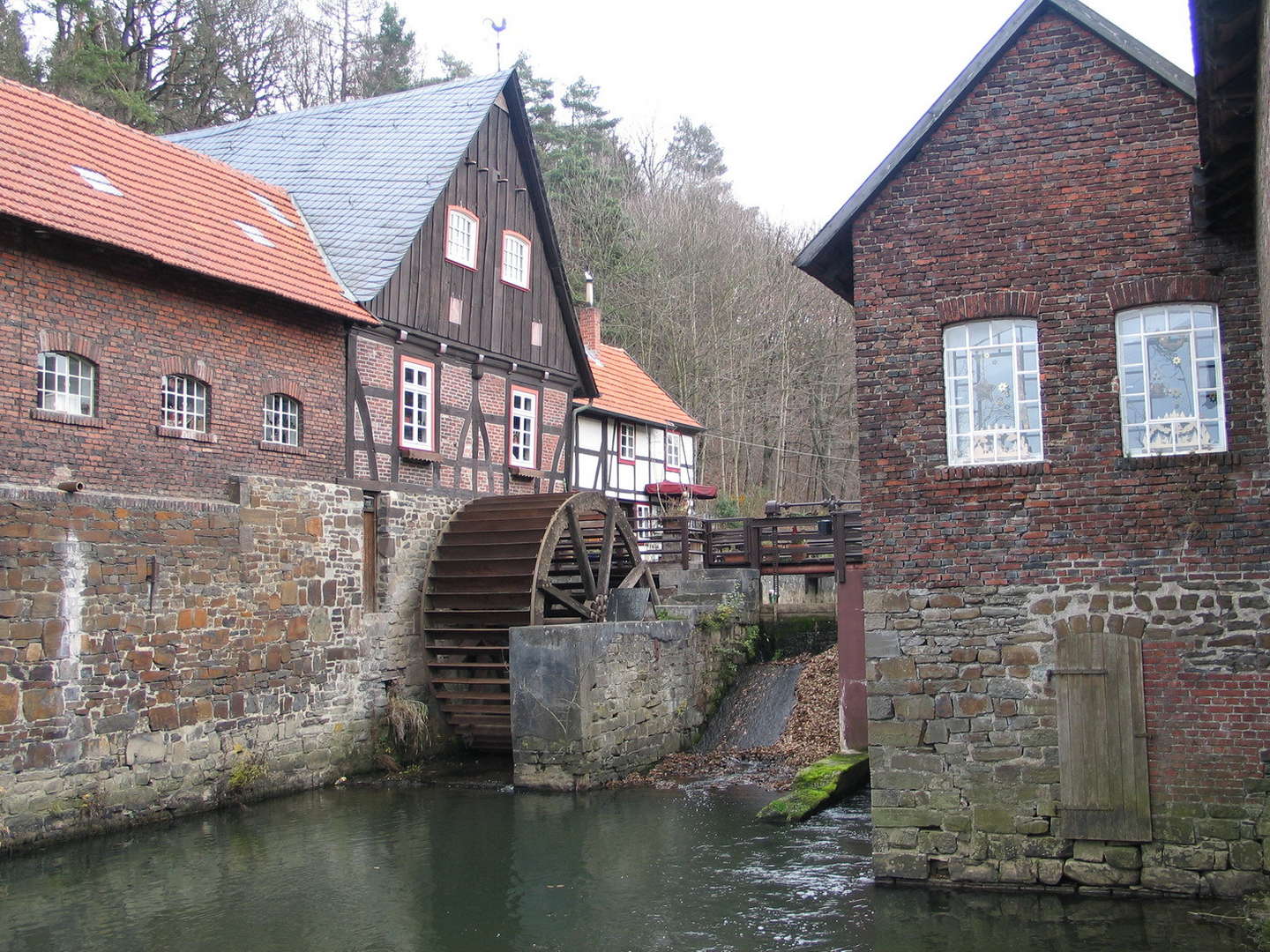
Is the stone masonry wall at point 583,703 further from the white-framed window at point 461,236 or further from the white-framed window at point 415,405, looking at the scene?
the white-framed window at point 461,236

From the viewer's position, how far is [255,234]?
47.8 ft

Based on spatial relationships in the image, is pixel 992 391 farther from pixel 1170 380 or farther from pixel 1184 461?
pixel 1184 461

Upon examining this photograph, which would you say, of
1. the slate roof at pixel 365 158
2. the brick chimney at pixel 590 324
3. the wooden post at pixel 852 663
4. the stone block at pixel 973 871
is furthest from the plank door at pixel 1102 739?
the brick chimney at pixel 590 324

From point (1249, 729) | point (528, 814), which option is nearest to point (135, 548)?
point (528, 814)

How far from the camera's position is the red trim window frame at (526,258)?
58.2 feet

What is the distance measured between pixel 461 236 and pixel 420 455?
3.31 meters

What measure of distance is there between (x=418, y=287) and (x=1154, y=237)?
395 inches

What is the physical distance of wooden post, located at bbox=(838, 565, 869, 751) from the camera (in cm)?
1329

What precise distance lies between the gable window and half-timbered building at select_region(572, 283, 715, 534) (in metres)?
0.02

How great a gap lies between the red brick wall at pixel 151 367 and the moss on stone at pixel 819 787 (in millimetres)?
6746

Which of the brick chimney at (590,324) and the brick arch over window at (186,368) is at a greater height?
the brick chimney at (590,324)

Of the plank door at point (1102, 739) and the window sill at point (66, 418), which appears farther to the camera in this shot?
the window sill at point (66, 418)

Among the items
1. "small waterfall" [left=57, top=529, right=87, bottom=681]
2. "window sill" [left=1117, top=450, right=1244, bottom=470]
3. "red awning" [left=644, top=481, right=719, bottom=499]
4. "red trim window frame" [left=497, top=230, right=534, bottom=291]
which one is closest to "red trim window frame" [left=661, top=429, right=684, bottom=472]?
"red awning" [left=644, top=481, right=719, bottom=499]

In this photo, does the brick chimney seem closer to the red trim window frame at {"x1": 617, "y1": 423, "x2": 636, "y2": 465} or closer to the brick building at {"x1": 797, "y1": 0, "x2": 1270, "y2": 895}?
the red trim window frame at {"x1": 617, "y1": 423, "x2": 636, "y2": 465}
